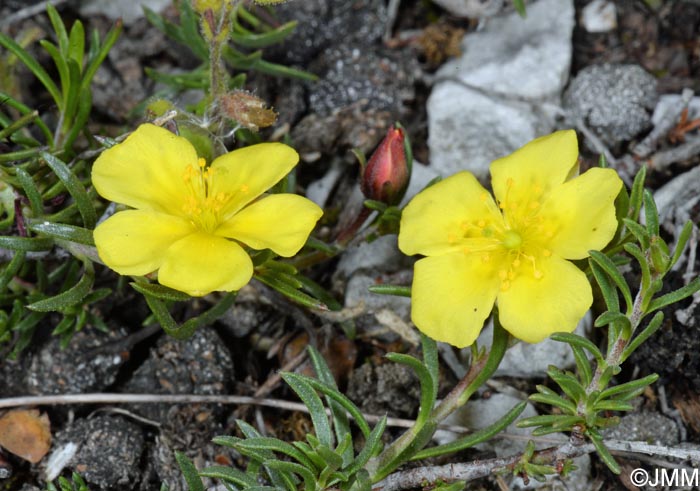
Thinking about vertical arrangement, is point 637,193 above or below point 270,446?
above

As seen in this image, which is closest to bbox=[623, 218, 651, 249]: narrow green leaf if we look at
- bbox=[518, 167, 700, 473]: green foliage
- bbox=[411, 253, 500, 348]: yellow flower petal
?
bbox=[518, 167, 700, 473]: green foliage

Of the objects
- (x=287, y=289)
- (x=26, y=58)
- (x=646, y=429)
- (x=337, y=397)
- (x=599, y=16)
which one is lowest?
(x=646, y=429)

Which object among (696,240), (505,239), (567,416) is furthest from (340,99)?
(567,416)

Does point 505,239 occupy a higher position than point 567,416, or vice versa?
point 505,239

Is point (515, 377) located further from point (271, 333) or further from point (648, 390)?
point (271, 333)

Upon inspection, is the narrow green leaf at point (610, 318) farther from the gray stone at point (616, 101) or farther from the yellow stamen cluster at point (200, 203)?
the gray stone at point (616, 101)

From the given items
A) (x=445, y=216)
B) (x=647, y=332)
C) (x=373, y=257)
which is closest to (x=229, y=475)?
(x=445, y=216)

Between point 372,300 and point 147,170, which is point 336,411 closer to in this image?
point 372,300
